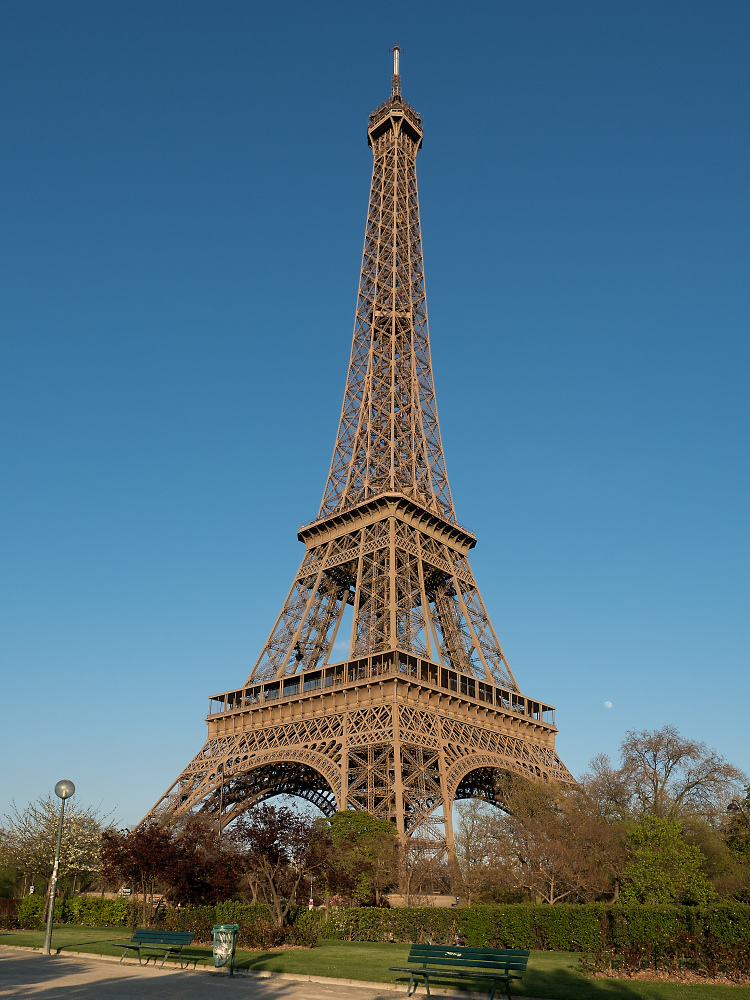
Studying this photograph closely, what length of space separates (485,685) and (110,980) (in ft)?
123

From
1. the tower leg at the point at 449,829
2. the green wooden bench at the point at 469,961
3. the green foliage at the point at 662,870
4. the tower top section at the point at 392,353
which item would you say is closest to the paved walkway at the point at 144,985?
the green wooden bench at the point at 469,961

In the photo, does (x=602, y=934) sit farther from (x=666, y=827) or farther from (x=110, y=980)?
(x=666, y=827)

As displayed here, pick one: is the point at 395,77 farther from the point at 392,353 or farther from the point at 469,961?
the point at 469,961

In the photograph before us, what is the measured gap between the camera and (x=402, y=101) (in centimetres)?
7731

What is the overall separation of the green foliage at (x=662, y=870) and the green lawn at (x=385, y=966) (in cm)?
1311

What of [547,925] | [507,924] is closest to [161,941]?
[507,924]

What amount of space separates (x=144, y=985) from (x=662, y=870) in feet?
82.7

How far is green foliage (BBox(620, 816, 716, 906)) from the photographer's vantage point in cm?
3353

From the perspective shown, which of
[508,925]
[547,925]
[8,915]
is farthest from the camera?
[8,915]

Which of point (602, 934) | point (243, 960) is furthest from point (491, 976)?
point (243, 960)

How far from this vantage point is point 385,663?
4653 centimetres

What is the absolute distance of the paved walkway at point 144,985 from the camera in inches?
580

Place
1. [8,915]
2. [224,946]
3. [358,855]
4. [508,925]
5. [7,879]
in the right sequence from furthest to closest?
[7,879] → [8,915] → [358,855] → [508,925] → [224,946]

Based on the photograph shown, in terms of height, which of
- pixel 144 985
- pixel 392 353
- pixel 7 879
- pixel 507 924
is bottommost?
pixel 144 985
